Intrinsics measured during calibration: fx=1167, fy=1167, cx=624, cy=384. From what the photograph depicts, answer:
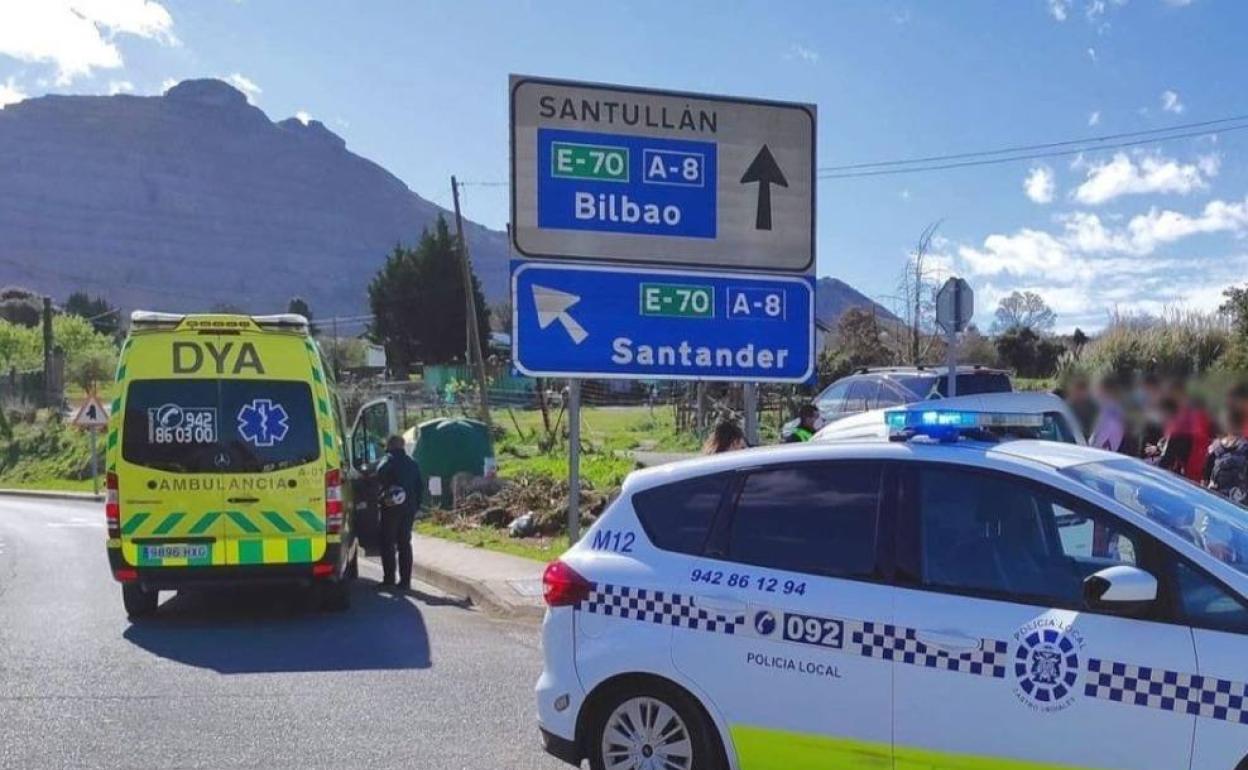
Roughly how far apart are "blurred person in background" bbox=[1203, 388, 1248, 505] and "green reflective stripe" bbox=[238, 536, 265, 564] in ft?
27.0

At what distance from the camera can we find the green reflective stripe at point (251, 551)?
32.7 ft

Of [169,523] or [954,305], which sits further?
[954,305]

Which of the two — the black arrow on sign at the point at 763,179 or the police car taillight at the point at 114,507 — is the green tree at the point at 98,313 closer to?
the police car taillight at the point at 114,507

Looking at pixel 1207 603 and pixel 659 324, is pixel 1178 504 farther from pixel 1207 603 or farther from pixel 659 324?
pixel 659 324

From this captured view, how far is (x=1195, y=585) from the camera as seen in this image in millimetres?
3969

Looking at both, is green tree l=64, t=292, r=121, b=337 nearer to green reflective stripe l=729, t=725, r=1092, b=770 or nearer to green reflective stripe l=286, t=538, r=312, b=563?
green reflective stripe l=286, t=538, r=312, b=563

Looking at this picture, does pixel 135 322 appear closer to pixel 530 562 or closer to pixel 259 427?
pixel 259 427

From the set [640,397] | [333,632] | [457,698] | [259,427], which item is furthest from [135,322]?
[640,397]

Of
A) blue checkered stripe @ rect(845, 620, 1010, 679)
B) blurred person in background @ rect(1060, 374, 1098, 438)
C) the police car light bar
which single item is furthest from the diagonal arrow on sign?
blue checkered stripe @ rect(845, 620, 1010, 679)

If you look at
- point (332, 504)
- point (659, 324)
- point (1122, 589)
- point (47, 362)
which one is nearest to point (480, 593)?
point (332, 504)

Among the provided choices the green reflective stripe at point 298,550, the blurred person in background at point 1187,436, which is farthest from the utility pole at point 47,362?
the blurred person in background at point 1187,436

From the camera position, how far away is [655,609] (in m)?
4.92

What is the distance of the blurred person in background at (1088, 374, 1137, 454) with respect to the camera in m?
11.2

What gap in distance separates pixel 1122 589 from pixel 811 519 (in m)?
1.25
